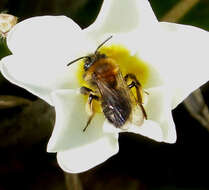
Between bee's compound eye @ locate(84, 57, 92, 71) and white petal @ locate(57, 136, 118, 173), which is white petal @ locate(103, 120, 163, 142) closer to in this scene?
white petal @ locate(57, 136, 118, 173)

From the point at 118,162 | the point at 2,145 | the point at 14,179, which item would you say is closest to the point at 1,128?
the point at 2,145

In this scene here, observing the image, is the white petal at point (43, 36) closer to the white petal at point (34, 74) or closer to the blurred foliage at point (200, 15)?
the white petal at point (34, 74)

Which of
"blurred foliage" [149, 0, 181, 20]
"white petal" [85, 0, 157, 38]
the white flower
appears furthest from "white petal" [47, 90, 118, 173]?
"blurred foliage" [149, 0, 181, 20]

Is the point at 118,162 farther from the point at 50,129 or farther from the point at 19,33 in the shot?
the point at 19,33

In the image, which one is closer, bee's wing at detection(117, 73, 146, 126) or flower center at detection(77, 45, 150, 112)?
bee's wing at detection(117, 73, 146, 126)

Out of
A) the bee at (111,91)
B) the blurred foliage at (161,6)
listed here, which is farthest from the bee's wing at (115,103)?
the blurred foliage at (161,6)

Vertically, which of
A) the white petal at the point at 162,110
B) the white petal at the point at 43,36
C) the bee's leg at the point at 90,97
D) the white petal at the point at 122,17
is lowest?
the white petal at the point at 162,110

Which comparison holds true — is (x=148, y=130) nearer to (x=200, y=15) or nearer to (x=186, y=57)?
(x=186, y=57)
